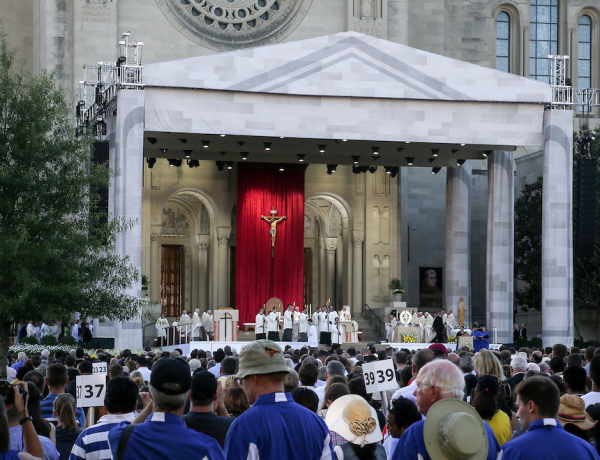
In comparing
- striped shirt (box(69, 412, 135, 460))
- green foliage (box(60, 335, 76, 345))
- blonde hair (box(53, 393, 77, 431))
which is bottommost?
green foliage (box(60, 335, 76, 345))

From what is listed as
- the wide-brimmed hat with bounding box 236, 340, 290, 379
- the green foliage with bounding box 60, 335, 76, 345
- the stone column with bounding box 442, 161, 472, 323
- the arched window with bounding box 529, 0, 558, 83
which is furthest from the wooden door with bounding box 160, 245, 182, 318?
the wide-brimmed hat with bounding box 236, 340, 290, 379

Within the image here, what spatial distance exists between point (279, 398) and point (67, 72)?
38.2 metres

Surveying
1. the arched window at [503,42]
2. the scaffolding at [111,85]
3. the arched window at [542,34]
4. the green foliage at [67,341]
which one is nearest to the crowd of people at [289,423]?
the scaffolding at [111,85]

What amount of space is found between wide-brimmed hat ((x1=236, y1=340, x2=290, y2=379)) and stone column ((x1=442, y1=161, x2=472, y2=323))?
3547 cm

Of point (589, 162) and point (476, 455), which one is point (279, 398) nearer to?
point (476, 455)

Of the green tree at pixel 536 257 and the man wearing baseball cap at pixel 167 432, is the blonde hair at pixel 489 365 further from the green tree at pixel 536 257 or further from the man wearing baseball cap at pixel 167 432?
the green tree at pixel 536 257

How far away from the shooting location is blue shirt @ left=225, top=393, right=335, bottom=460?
5.27 meters

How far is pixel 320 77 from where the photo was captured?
33.8m

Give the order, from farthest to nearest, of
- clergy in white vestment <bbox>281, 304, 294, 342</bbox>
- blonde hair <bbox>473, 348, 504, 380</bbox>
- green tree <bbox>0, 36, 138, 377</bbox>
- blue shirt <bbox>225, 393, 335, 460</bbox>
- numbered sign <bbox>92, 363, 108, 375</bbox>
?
clergy in white vestment <bbox>281, 304, 294, 342</bbox> < green tree <bbox>0, 36, 138, 377</bbox> < numbered sign <bbox>92, 363, 108, 375</bbox> < blonde hair <bbox>473, 348, 504, 380</bbox> < blue shirt <bbox>225, 393, 335, 460</bbox>

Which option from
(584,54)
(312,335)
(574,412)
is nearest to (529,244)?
(584,54)

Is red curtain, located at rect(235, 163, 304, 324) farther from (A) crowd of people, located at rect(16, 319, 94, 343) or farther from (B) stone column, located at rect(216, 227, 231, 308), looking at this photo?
(A) crowd of people, located at rect(16, 319, 94, 343)

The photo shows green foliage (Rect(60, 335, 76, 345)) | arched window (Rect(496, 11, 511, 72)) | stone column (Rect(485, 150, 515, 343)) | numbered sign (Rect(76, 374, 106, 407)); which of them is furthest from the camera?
arched window (Rect(496, 11, 511, 72))

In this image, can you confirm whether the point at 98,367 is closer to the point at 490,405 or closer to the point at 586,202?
the point at 490,405

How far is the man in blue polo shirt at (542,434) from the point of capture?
18.0 ft
